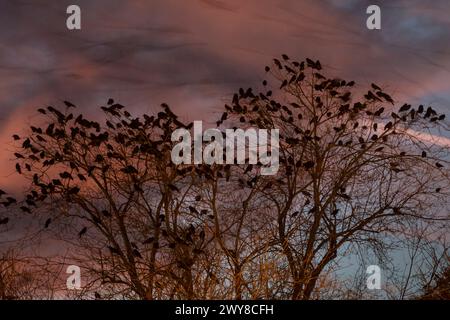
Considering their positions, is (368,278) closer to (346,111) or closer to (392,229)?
(392,229)

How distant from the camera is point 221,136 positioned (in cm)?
1284

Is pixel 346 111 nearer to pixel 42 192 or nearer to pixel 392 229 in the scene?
pixel 392 229

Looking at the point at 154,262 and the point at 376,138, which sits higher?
the point at 376,138

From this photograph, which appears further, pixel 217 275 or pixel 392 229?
pixel 392 229

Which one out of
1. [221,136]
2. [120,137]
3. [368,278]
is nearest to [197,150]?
[221,136]

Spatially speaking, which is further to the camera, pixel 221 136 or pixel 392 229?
pixel 392 229

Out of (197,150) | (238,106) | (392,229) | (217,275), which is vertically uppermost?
(238,106)

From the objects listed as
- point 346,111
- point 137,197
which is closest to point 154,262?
point 137,197

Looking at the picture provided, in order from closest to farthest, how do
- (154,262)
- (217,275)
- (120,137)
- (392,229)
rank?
(217,275) → (154,262) → (120,137) → (392,229)

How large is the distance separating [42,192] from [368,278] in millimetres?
5978

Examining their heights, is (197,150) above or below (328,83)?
below

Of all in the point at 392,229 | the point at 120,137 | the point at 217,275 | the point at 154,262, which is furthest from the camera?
the point at 392,229

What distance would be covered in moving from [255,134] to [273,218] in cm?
159

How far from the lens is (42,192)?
13.2 meters
